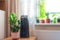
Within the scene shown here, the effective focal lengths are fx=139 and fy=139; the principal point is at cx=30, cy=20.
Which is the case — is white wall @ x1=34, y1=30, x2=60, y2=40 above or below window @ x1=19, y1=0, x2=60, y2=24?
below

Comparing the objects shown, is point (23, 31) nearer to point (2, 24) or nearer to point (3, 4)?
point (2, 24)

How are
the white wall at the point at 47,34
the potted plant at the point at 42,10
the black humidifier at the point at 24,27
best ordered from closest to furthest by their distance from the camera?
the black humidifier at the point at 24,27 < the white wall at the point at 47,34 < the potted plant at the point at 42,10

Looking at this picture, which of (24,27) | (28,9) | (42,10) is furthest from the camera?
(42,10)

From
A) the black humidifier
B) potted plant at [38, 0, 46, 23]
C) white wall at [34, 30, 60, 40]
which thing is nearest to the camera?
the black humidifier

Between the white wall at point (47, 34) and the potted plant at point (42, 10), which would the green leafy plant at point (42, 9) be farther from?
the white wall at point (47, 34)

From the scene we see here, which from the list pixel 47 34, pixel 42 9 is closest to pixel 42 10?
pixel 42 9

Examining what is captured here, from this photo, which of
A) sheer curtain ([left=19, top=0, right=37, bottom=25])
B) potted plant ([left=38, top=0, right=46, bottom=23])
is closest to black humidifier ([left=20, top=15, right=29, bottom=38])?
sheer curtain ([left=19, top=0, right=37, bottom=25])

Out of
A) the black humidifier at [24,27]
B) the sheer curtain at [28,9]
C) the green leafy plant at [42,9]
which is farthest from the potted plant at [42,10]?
the black humidifier at [24,27]

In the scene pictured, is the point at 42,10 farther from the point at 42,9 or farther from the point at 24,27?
the point at 24,27

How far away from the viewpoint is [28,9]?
99.8 inches

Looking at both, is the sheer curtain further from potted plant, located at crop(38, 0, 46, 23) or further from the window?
potted plant, located at crop(38, 0, 46, 23)

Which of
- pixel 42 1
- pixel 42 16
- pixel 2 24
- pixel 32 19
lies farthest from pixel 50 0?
pixel 2 24

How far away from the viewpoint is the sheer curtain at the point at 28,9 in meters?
2.53

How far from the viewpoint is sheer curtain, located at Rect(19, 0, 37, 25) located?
253cm
